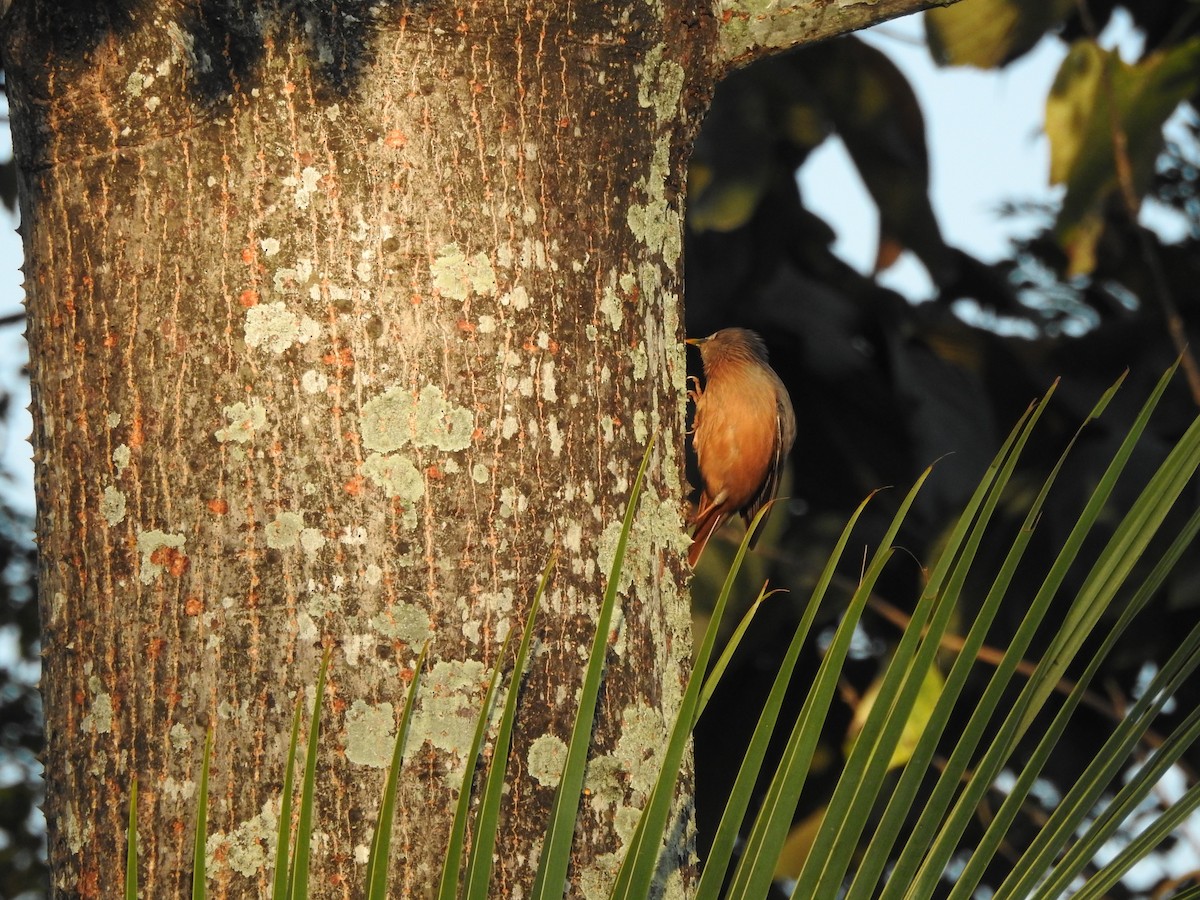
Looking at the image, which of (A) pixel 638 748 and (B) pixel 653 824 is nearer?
(B) pixel 653 824

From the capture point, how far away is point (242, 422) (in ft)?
5.23

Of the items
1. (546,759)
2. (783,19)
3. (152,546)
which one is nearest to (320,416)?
(152,546)

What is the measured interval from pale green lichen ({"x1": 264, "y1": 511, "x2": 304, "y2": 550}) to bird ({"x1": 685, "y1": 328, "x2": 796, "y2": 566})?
241 cm

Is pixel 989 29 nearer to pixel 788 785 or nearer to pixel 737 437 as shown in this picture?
pixel 737 437

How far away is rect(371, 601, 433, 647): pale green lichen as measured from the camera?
1572 mm

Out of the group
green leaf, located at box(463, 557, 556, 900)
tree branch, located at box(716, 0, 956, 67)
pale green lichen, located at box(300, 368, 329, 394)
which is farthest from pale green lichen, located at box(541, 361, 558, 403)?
tree branch, located at box(716, 0, 956, 67)

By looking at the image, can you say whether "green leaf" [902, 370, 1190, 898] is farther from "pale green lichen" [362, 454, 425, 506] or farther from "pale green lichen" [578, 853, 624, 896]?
"pale green lichen" [362, 454, 425, 506]

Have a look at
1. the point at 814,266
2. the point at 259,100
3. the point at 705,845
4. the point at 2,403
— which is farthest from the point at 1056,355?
the point at 2,403

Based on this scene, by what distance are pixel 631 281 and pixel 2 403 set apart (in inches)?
225

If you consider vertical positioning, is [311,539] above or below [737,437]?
above

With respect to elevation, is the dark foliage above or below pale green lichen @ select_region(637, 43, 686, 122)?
below

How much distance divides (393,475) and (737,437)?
2498 millimetres

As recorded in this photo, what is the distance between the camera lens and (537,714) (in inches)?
63.7

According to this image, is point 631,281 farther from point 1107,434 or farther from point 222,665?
→ point 1107,434
